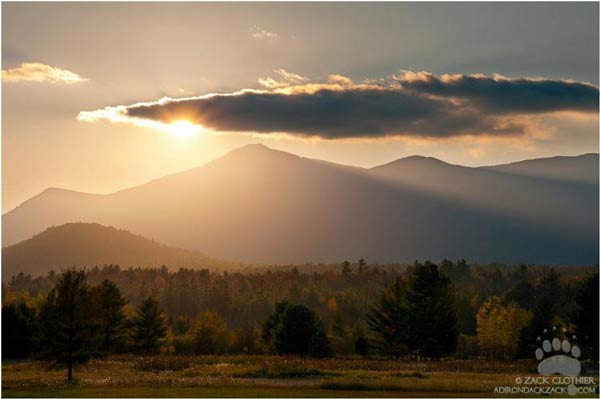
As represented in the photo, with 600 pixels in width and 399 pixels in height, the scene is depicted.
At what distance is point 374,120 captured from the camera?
206 ft

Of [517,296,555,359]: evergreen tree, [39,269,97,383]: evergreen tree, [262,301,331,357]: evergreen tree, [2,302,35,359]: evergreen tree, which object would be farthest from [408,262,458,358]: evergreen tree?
[2,302,35,359]: evergreen tree

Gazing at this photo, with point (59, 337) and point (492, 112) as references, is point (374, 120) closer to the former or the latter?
point (492, 112)

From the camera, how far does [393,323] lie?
73625mm

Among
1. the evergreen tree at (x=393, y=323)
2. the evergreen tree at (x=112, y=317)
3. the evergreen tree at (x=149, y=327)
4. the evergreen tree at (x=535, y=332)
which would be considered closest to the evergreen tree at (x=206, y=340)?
the evergreen tree at (x=149, y=327)

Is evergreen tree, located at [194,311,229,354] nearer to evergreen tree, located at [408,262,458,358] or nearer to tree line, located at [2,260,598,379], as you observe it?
tree line, located at [2,260,598,379]

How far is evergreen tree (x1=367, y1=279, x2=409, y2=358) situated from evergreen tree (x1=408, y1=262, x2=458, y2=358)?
816 millimetres

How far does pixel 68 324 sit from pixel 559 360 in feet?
114

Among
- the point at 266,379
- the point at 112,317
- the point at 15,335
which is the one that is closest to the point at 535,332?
the point at 266,379

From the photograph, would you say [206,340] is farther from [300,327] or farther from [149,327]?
[300,327]

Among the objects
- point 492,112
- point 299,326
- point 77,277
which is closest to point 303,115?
point 492,112

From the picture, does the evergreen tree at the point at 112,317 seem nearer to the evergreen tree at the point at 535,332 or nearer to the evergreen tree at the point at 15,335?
the evergreen tree at the point at 15,335

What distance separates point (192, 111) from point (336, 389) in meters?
30.4

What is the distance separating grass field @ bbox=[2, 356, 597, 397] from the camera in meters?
40.9

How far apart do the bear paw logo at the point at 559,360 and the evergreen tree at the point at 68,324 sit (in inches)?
1270
